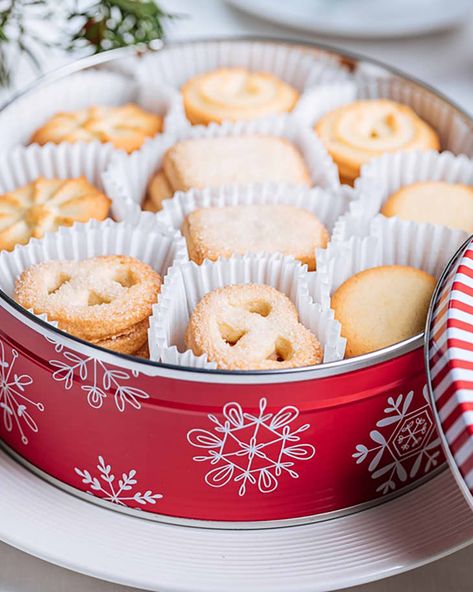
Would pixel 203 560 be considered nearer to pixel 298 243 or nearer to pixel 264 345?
pixel 264 345

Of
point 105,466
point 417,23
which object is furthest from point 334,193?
point 417,23

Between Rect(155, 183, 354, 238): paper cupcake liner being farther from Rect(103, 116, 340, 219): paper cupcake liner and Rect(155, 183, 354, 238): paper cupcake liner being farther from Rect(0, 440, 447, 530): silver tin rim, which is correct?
Rect(0, 440, 447, 530): silver tin rim

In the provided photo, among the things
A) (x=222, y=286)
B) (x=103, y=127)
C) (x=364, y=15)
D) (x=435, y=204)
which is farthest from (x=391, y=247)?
(x=364, y=15)

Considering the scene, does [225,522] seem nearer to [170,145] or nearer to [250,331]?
[250,331]

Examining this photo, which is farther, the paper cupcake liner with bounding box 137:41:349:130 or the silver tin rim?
the paper cupcake liner with bounding box 137:41:349:130

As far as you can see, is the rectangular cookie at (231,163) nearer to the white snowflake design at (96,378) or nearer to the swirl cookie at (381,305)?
the swirl cookie at (381,305)

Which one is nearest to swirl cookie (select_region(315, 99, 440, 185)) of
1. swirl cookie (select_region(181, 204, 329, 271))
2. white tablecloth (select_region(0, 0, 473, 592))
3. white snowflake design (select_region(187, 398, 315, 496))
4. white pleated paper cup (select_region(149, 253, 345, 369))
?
swirl cookie (select_region(181, 204, 329, 271))
